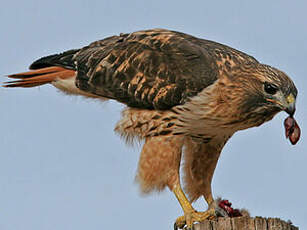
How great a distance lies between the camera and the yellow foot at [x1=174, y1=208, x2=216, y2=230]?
562 centimetres

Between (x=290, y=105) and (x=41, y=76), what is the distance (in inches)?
118

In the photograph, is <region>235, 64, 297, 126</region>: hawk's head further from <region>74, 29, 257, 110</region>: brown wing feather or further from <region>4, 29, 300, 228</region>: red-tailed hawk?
<region>74, 29, 257, 110</region>: brown wing feather

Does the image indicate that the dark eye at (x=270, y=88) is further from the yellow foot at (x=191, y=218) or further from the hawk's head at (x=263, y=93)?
the yellow foot at (x=191, y=218)

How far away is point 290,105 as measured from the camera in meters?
5.87

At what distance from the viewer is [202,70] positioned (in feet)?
21.0

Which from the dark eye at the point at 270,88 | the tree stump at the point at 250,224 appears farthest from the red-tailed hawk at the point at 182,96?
the tree stump at the point at 250,224

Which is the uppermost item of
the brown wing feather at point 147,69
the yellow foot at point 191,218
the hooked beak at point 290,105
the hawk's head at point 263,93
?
the brown wing feather at point 147,69

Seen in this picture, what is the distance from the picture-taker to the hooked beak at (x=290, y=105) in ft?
19.2

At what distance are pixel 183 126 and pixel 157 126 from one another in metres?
0.27

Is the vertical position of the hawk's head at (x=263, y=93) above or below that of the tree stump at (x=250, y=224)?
above

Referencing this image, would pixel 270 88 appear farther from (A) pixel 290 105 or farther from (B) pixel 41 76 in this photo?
Answer: (B) pixel 41 76

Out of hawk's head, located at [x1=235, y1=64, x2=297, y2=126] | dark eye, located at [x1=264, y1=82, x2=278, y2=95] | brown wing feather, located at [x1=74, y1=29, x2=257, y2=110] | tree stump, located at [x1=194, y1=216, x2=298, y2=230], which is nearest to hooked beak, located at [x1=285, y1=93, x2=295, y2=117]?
hawk's head, located at [x1=235, y1=64, x2=297, y2=126]

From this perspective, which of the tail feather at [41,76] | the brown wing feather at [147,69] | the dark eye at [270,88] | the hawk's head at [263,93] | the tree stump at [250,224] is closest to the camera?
the tree stump at [250,224]

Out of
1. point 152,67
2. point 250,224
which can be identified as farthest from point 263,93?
point 250,224
